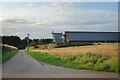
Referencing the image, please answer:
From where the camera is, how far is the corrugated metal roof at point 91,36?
9806cm

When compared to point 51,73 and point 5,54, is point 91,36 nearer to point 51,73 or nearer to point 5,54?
point 5,54

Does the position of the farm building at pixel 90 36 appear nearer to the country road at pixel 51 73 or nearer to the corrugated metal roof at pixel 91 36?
the corrugated metal roof at pixel 91 36

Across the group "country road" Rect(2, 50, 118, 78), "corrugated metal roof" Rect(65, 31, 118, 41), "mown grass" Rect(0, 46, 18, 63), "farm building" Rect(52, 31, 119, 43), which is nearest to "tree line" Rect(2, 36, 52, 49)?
"farm building" Rect(52, 31, 119, 43)

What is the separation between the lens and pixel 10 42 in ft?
457

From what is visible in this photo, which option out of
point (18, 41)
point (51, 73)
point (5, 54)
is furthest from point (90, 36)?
point (51, 73)

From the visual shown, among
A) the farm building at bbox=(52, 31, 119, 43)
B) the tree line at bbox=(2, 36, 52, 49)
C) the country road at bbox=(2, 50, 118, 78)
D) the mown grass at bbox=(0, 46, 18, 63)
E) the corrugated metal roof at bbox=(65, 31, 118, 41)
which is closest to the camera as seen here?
the country road at bbox=(2, 50, 118, 78)

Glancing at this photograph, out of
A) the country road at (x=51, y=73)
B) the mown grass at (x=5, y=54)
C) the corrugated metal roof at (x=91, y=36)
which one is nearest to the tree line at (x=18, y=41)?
the corrugated metal roof at (x=91, y=36)

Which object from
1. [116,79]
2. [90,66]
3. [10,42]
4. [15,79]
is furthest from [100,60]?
[10,42]

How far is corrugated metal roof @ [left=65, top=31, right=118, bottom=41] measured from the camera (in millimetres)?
98062

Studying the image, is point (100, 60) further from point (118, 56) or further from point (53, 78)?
point (53, 78)

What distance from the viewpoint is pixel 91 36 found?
3912 inches

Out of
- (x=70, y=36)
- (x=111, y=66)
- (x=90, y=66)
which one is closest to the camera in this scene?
(x=111, y=66)

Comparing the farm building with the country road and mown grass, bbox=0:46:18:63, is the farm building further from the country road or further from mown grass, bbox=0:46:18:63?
the country road

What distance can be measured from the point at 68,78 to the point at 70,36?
8374 cm
